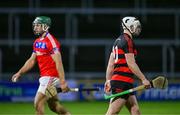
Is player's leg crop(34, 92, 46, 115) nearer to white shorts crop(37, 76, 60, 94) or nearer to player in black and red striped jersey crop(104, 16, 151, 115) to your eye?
white shorts crop(37, 76, 60, 94)

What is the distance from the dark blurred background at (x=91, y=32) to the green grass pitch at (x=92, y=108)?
220 centimetres

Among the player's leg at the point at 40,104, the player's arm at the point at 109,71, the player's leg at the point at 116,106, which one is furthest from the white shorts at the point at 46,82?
the player's leg at the point at 116,106

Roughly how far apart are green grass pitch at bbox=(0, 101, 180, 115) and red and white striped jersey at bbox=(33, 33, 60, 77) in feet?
18.7

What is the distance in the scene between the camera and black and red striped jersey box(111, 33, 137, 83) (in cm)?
1058

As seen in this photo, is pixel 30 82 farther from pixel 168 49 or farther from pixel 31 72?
pixel 168 49

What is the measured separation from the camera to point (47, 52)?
38.3ft

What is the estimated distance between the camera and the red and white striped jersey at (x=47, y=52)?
11641 mm

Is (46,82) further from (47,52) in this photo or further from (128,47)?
(128,47)

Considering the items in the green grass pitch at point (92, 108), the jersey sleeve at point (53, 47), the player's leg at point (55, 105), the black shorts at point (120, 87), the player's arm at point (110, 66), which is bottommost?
the green grass pitch at point (92, 108)

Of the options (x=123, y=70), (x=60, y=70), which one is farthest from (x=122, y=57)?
(x=60, y=70)

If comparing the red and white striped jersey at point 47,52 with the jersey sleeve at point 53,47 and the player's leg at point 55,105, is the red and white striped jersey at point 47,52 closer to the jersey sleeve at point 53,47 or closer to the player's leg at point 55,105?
the jersey sleeve at point 53,47

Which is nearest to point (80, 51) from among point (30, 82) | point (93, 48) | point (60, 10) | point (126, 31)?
point (93, 48)

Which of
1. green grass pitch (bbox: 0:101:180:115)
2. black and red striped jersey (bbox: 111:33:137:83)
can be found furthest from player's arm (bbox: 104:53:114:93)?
green grass pitch (bbox: 0:101:180:115)

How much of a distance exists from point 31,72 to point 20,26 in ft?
8.90
